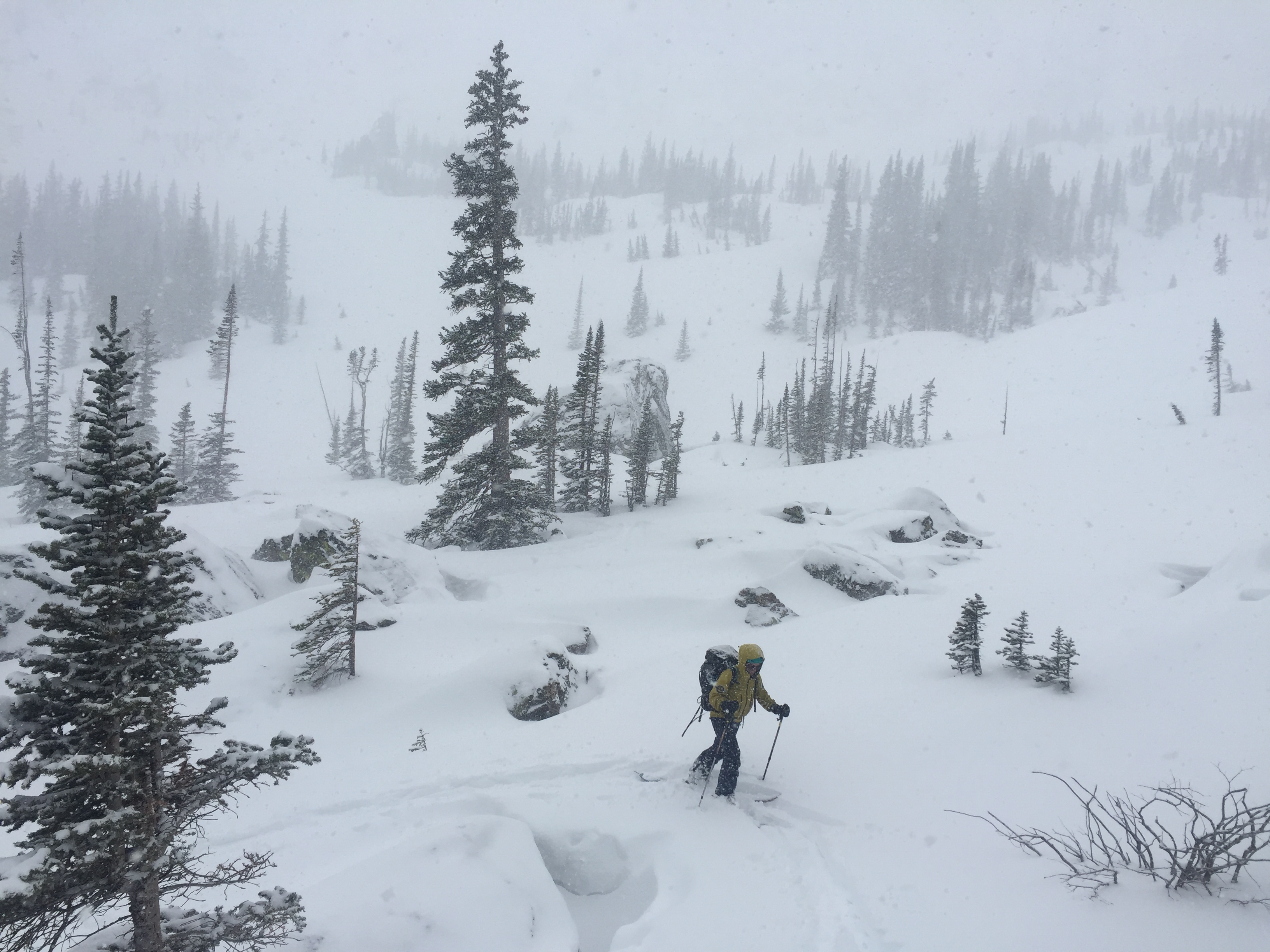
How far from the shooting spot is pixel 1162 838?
495 centimetres

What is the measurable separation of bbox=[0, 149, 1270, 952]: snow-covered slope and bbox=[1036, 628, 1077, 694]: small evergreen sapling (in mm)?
228

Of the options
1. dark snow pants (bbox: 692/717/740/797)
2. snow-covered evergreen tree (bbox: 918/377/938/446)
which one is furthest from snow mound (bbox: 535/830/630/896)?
snow-covered evergreen tree (bbox: 918/377/938/446)

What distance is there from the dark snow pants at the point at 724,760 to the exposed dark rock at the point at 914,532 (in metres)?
16.0

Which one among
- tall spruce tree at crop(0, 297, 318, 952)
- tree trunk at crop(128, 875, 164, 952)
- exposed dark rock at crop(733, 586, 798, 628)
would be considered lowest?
exposed dark rock at crop(733, 586, 798, 628)

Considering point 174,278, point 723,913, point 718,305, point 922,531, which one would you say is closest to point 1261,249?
point 718,305

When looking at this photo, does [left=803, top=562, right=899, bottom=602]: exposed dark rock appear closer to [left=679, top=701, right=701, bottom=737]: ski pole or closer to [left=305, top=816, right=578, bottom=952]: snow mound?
[left=679, top=701, right=701, bottom=737]: ski pole

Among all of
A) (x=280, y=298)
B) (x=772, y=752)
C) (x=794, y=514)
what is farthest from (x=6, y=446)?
(x=280, y=298)

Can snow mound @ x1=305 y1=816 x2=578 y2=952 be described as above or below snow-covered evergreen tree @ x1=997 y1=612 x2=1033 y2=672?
below

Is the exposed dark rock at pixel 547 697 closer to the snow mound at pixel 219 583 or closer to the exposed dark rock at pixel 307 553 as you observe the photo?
the snow mound at pixel 219 583

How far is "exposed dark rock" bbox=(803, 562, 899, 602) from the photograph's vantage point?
16.4m

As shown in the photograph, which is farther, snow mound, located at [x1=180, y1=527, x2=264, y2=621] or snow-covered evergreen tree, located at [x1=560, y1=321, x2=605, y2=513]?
snow-covered evergreen tree, located at [x1=560, y1=321, x2=605, y2=513]

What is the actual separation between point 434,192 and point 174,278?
284 feet

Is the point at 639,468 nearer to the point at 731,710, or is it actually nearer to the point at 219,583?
the point at 219,583

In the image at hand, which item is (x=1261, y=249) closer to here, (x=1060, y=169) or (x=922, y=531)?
(x=1060, y=169)
